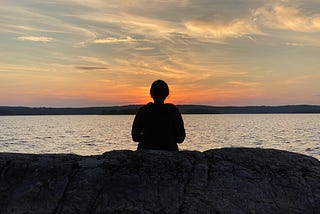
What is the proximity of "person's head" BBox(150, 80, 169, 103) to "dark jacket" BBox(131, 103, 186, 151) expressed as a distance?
0.14m

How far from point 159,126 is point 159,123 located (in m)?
0.05

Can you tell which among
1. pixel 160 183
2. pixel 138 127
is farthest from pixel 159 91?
pixel 160 183

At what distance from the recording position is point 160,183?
645 centimetres

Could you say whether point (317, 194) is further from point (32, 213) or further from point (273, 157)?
point (32, 213)

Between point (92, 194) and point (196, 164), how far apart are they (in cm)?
169

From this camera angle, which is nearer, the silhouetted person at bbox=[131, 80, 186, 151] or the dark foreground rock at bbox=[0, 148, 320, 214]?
the dark foreground rock at bbox=[0, 148, 320, 214]

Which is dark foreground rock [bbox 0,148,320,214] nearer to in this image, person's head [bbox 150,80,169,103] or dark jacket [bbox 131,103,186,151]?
dark jacket [bbox 131,103,186,151]

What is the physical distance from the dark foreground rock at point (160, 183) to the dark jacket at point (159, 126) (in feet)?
1.78

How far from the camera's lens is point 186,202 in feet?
20.3

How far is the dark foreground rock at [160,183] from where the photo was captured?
20.3ft

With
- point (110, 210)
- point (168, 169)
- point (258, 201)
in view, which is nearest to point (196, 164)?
point (168, 169)

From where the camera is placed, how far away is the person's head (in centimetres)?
753

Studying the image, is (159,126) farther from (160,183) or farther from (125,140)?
(125,140)

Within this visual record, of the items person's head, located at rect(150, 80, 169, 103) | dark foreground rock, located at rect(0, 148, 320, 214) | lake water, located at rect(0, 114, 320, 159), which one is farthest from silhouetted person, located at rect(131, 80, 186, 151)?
lake water, located at rect(0, 114, 320, 159)
